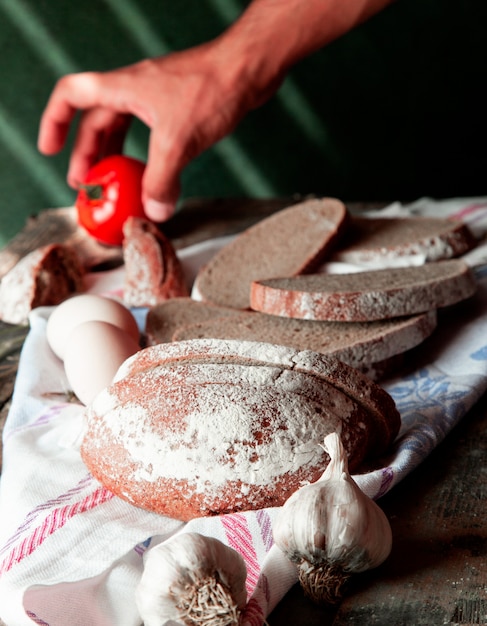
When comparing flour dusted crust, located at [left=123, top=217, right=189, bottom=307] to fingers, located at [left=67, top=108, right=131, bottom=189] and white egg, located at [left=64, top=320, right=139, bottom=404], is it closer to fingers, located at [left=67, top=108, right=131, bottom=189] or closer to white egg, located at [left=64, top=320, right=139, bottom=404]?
white egg, located at [left=64, top=320, right=139, bottom=404]

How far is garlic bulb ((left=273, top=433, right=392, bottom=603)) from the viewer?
3.25ft

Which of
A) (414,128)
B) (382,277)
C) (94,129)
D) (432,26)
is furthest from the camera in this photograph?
(414,128)

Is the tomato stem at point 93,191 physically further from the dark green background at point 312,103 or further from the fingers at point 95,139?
the dark green background at point 312,103

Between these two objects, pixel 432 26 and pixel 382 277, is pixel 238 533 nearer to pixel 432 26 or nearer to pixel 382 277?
pixel 382 277

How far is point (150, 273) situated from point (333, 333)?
683 millimetres

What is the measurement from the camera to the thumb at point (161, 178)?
262 centimetres

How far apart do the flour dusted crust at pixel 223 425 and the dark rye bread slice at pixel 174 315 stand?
628mm

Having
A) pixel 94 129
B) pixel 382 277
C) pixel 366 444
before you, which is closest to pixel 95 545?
pixel 366 444

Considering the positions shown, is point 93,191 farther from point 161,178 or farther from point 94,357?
point 94,357

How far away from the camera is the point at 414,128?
4043 mm

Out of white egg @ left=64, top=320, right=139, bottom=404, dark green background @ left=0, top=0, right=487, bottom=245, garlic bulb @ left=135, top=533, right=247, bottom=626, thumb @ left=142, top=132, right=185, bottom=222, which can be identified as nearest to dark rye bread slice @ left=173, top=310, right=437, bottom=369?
white egg @ left=64, top=320, right=139, bottom=404

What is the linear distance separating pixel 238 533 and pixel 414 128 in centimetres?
329

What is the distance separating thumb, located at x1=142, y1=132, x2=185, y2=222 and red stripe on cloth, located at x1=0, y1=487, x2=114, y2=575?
153 centimetres

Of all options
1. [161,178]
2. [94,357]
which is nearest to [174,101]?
[161,178]
